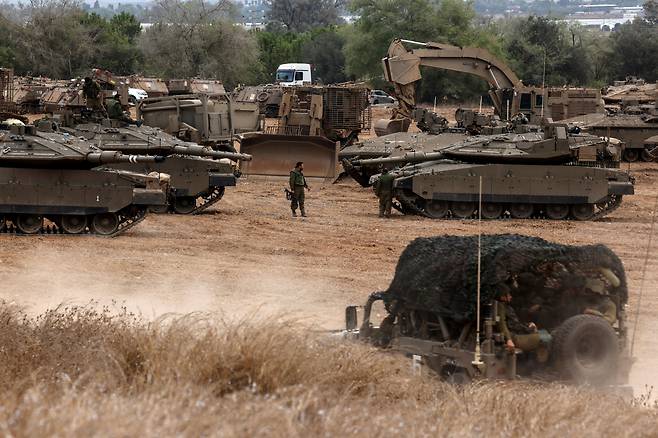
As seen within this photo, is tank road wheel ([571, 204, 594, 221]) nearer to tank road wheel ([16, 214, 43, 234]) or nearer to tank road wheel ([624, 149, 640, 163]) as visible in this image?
tank road wheel ([16, 214, 43, 234])

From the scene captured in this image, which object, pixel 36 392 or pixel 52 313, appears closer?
pixel 36 392

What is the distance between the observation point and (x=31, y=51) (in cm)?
6844

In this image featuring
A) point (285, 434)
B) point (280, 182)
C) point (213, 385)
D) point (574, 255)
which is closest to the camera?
point (285, 434)

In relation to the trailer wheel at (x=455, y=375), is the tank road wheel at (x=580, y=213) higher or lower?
higher

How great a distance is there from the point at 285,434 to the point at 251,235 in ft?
49.5

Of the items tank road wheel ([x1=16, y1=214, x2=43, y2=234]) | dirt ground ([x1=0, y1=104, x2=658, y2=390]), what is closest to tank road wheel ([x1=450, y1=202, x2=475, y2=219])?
dirt ground ([x1=0, y1=104, x2=658, y2=390])

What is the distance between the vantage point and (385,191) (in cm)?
2477

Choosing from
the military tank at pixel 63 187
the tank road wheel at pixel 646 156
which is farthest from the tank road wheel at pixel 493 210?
the tank road wheel at pixel 646 156

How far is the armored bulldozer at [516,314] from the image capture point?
10664mm

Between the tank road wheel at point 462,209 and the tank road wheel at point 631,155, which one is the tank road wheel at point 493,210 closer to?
the tank road wheel at point 462,209

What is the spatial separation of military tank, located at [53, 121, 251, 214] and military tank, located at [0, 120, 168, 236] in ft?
10.4

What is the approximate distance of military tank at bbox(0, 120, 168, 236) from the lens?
69.1 ft

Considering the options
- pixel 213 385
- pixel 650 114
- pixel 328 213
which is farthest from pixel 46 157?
pixel 650 114

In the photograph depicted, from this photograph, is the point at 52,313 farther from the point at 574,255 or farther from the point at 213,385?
the point at 574,255
